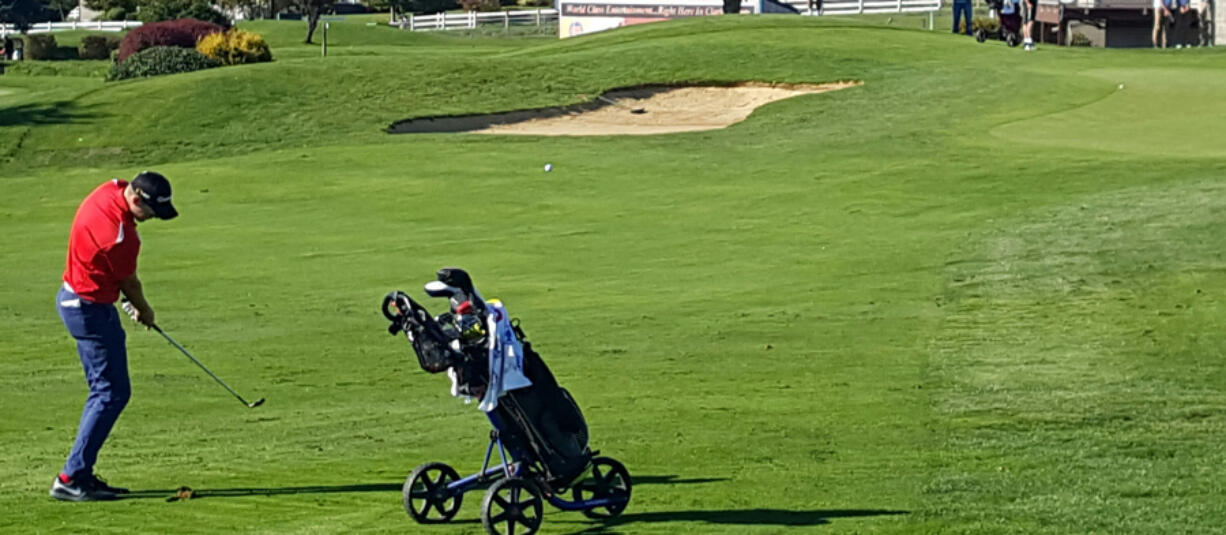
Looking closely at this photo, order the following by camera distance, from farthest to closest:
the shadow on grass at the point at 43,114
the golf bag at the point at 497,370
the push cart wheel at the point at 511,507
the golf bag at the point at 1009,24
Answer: the golf bag at the point at 1009,24 → the shadow on grass at the point at 43,114 → the push cart wheel at the point at 511,507 → the golf bag at the point at 497,370

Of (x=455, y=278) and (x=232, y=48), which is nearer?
(x=455, y=278)

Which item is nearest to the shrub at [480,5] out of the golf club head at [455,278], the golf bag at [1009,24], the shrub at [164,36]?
the shrub at [164,36]

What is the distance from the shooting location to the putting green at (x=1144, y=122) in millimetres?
32938

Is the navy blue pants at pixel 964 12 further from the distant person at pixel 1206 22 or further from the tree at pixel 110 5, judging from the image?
the tree at pixel 110 5

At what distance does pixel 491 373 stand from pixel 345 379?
6814 millimetres

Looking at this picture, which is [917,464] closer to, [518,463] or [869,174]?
[518,463]

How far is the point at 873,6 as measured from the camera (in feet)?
278

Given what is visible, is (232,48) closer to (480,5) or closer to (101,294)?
(101,294)

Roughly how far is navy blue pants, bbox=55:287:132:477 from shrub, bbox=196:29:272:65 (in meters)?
40.8

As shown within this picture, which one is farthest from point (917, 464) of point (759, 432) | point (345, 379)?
point (345, 379)

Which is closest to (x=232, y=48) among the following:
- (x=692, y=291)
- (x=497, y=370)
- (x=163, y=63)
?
(x=163, y=63)

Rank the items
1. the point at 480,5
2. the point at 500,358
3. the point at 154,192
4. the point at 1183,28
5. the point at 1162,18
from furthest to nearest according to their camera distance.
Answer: the point at 480,5
the point at 1183,28
the point at 1162,18
the point at 154,192
the point at 500,358

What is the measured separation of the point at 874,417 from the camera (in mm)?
13883

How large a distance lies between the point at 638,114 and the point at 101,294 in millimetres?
32466
